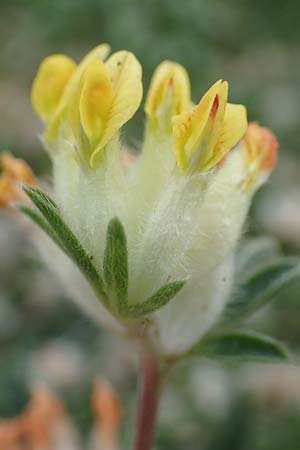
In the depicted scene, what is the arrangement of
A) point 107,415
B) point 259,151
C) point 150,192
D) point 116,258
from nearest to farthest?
1. point 116,258
2. point 150,192
3. point 259,151
4. point 107,415

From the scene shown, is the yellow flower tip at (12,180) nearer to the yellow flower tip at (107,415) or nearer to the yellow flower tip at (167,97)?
the yellow flower tip at (167,97)

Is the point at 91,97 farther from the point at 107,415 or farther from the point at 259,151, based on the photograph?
the point at 107,415

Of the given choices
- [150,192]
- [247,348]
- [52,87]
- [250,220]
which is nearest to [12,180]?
[52,87]

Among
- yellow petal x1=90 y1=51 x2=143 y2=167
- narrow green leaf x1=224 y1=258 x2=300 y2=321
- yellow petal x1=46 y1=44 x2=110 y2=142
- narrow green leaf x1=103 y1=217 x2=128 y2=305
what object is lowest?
narrow green leaf x1=103 y1=217 x2=128 y2=305

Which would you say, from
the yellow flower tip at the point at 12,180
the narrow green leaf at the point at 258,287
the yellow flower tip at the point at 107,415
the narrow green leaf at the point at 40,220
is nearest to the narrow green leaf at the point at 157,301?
the narrow green leaf at the point at 40,220

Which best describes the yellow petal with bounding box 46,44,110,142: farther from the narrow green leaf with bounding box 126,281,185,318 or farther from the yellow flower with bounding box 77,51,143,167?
the narrow green leaf with bounding box 126,281,185,318

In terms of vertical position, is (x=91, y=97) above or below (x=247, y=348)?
above

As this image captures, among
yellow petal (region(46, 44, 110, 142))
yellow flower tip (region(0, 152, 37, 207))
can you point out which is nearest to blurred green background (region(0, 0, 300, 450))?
yellow flower tip (region(0, 152, 37, 207))
